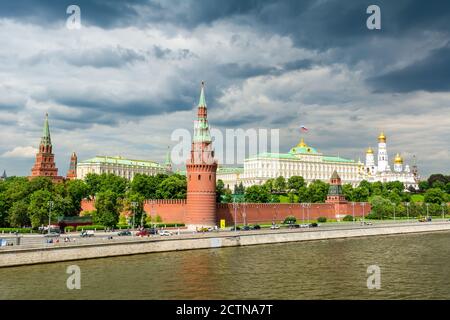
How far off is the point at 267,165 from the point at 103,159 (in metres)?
60.0

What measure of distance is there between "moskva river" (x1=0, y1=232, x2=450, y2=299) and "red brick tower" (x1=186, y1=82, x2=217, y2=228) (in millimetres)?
22540

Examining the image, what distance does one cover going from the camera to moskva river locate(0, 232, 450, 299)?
30531mm

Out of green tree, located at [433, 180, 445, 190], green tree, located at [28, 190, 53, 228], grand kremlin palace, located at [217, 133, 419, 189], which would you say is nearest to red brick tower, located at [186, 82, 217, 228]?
green tree, located at [28, 190, 53, 228]

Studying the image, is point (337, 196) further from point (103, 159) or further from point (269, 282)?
point (103, 159)

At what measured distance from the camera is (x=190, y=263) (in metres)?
42.8

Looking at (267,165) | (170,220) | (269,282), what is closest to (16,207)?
(170,220)

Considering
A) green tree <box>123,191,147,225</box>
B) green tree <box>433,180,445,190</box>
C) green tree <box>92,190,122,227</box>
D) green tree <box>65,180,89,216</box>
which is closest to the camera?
green tree <box>92,190,122,227</box>

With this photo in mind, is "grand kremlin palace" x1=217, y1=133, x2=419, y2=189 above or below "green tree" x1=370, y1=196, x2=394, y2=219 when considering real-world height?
above

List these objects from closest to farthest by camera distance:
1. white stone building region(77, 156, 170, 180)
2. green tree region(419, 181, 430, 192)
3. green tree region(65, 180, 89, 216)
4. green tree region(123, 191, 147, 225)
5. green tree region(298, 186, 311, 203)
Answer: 1. green tree region(123, 191, 147, 225)
2. green tree region(65, 180, 89, 216)
3. green tree region(298, 186, 311, 203)
4. white stone building region(77, 156, 170, 180)
5. green tree region(419, 181, 430, 192)

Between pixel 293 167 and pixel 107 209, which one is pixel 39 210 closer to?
Answer: pixel 107 209

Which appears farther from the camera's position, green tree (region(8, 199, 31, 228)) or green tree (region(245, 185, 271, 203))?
green tree (region(245, 185, 271, 203))

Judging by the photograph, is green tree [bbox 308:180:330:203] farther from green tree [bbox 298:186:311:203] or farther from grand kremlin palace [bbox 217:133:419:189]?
grand kremlin palace [bbox 217:133:419:189]

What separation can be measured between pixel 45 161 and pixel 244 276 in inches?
3332
